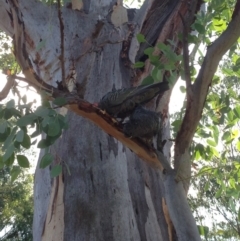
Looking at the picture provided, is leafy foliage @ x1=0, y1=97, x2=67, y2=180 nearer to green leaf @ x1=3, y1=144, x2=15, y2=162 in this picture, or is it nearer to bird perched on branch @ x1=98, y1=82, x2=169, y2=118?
green leaf @ x1=3, y1=144, x2=15, y2=162

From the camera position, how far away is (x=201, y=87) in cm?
154

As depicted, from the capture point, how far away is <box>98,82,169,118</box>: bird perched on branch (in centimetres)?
171

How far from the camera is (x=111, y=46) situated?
2602 millimetres

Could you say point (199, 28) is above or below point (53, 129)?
above

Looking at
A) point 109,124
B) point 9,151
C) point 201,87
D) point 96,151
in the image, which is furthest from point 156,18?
point 9,151

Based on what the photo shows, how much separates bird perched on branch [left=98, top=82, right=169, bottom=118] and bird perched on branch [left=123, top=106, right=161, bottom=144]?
1.6 inches

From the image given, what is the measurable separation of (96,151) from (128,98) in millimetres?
422

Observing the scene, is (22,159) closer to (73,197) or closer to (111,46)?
(73,197)

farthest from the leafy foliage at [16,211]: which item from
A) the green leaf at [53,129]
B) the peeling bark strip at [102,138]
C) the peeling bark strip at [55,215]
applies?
the green leaf at [53,129]

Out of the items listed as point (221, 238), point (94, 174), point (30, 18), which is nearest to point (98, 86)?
point (94, 174)

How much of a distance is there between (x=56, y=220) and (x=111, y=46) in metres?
1.08

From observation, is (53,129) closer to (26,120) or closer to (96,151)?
(26,120)

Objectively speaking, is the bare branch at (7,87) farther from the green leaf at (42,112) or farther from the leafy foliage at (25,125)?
the green leaf at (42,112)

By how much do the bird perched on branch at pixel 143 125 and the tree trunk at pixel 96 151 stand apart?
187mm
